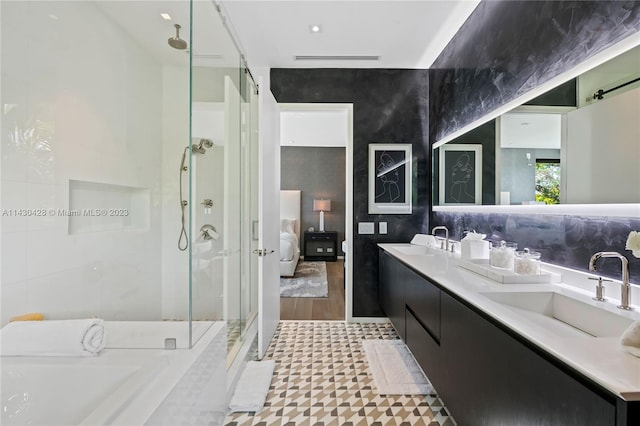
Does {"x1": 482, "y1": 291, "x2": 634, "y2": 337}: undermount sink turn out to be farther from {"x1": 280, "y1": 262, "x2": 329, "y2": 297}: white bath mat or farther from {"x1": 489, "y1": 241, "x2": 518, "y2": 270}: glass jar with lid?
{"x1": 280, "y1": 262, "x2": 329, "y2": 297}: white bath mat

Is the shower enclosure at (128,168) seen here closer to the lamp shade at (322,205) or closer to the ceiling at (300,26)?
the ceiling at (300,26)

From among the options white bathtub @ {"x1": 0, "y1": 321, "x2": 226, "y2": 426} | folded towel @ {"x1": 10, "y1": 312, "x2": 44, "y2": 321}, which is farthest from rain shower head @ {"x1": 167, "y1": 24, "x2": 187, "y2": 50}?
white bathtub @ {"x1": 0, "y1": 321, "x2": 226, "y2": 426}

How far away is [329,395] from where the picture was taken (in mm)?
1812

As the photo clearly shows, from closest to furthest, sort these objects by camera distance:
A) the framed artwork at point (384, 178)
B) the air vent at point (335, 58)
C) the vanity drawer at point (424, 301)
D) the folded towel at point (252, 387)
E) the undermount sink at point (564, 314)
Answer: the undermount sink at point (564, 314) < the vanity drawer at point (424, 301) < the folded towel at point (252, 387) < the air vent at point (335, 58) < the framed artwork at point (384, 178)

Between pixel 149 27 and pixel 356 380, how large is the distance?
3.06 m

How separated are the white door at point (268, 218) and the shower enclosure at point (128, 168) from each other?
0.70 ft

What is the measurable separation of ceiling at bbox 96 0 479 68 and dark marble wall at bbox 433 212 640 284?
1612 millimetres

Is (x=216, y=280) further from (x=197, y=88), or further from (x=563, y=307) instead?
(x=563, y=307)

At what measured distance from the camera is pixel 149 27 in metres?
2.21

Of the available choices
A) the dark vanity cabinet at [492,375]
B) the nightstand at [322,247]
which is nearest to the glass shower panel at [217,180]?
the dark vanity cabinet at [492,375]

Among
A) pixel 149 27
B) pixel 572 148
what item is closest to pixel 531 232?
pixel 572 148

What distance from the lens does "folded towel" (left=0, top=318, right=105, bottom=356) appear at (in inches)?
50.9

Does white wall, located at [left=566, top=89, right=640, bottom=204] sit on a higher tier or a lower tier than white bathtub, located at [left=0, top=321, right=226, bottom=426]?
higher

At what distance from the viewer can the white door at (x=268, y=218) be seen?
7.45 feet
